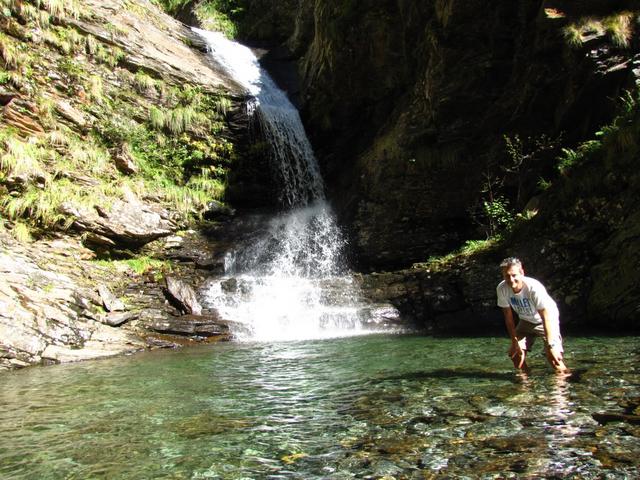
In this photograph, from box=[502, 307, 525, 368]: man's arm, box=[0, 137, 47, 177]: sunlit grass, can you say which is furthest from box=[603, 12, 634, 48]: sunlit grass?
box=[0, 137, 47, 177]: sunlit grass

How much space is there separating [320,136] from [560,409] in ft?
52.6

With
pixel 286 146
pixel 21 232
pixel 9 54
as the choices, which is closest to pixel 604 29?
pixel 286 146

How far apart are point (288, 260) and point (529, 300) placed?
988 cm

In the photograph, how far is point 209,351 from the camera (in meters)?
8.38

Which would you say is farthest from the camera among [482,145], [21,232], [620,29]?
[482,145]

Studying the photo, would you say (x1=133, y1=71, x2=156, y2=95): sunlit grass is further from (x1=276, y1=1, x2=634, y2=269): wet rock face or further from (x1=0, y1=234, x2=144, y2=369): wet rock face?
(x1=0, y1=234, x2=144, y2=369): wet rock face

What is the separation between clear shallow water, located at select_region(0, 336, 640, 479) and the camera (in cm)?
268

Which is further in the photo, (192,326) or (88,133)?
(88,133)

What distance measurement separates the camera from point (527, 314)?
465 cm

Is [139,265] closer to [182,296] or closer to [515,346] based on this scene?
[182,296]

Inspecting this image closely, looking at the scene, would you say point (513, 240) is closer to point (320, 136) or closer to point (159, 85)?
point (320, 136)

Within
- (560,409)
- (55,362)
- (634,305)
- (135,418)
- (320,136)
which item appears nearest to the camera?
(560,409)

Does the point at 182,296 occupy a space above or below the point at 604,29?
below

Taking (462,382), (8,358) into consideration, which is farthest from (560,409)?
(8,358)
